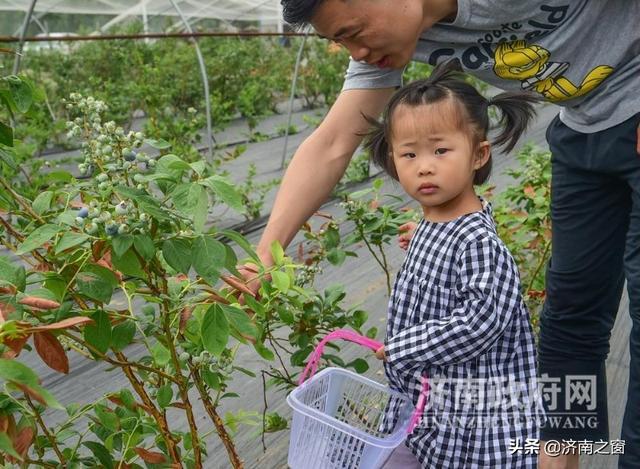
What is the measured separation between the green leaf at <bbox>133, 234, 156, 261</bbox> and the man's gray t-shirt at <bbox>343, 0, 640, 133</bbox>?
0.78m

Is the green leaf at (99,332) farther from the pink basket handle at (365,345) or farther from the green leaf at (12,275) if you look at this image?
the pink basket handle at (365,345)

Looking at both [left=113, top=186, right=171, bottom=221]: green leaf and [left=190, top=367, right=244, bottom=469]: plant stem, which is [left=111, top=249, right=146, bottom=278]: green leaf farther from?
[left=190, top=367, right=244, bottom=469]: plant stem

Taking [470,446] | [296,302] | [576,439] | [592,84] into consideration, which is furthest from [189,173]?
[576,439]

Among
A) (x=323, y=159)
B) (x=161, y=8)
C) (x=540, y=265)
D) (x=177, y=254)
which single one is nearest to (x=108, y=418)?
(x=177, y=254)

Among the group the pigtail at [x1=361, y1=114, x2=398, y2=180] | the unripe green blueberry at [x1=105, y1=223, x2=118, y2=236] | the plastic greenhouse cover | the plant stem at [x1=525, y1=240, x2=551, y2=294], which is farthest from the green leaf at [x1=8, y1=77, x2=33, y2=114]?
the plastic greenhouse cover

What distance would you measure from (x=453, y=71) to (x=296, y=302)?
556 mm

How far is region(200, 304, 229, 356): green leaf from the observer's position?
3.23ft

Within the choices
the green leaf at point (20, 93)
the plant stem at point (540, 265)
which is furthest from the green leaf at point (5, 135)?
the plant stem at point (540, 265)

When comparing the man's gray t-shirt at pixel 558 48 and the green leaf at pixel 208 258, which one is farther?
the man's gray t-shirt at pixel 558 48

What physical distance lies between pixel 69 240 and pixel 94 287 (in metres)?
0.10

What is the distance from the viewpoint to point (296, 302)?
4.33 ft

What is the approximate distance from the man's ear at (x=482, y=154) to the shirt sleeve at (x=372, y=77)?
31cm

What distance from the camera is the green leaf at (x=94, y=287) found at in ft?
3.24

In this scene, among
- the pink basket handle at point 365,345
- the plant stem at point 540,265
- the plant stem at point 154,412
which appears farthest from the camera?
the plant stem at point 540,265
